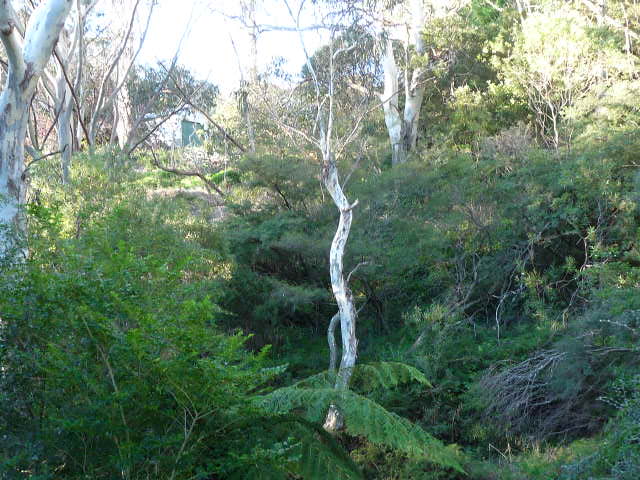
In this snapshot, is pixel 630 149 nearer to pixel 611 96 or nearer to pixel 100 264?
pixel 611 96

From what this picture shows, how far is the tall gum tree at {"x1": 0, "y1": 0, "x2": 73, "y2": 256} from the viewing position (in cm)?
1038

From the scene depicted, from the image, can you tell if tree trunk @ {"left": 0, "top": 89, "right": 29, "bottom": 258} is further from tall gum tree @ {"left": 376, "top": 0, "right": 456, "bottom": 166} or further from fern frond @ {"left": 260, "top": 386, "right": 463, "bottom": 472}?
tall gum tree @ {"left": 376, "top": 0, "right": 456, "bottom": 166}

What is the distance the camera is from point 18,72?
1055 cm

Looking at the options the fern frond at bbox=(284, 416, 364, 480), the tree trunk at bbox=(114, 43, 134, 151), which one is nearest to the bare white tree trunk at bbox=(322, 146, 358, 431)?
the fern frond at bbox=(284, 416, 364, 480)

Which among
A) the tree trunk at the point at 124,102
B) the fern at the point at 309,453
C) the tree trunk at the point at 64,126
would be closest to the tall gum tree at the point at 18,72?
the tree trunk at the point at 64,126

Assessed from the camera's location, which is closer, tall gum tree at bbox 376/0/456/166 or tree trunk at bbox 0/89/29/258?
tree trunk at bbox 0/89/29/258

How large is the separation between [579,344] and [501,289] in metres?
4.05

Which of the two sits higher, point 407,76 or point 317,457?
point 407,76

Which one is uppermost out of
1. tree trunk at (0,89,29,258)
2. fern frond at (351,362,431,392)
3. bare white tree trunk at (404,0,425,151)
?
bare white tree trunk at (404,0,425,151)

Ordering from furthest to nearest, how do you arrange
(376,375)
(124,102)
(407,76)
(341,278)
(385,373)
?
(124,102), (407,76), (341,278), (376,375), (385,373)

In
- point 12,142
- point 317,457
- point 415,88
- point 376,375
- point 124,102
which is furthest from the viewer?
point 124,102

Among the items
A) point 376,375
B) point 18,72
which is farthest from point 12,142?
point 376,375

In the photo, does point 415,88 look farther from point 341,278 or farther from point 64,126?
point 64,126

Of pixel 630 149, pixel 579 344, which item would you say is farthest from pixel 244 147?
pixel 579 344
